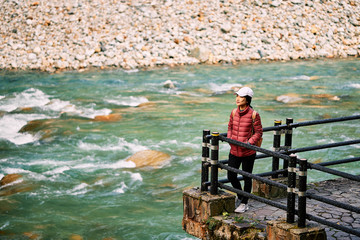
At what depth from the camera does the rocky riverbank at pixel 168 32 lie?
32.9 metres

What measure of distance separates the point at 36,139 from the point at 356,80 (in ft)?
56.4

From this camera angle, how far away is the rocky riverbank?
32.9 metres

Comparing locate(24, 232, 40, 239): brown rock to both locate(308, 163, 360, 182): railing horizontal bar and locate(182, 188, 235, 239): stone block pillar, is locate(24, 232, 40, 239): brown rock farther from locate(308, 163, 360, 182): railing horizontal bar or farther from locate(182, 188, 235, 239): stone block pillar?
locate(308, 163, 360, 182): railing horizontal bar

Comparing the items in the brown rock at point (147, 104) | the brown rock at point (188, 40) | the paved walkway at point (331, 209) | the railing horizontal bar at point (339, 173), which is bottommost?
the brown rock at point (147, 104)

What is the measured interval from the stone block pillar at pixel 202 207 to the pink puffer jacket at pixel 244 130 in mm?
631

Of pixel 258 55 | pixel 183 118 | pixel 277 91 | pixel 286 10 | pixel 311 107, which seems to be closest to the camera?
pixel 183 118

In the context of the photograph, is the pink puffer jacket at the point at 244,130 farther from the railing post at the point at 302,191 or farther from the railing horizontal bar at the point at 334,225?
the railing horizontal bar at the point at 334,225

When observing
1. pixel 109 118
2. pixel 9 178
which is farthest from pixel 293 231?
pixel 109 118

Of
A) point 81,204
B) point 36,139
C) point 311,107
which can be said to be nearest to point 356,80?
point 311,107

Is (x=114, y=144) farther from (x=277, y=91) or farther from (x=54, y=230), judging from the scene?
(x=277, y=91)

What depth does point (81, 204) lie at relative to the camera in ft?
37.7

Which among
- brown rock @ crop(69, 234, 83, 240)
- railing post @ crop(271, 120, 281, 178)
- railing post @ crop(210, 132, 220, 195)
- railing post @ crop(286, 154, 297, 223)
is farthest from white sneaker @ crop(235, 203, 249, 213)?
brown rock @ crop(69, 234, 83, 240)

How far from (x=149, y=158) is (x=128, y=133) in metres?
3.18

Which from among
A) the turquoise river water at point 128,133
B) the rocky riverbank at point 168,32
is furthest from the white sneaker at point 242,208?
the rocky riverbank at point 168,32
